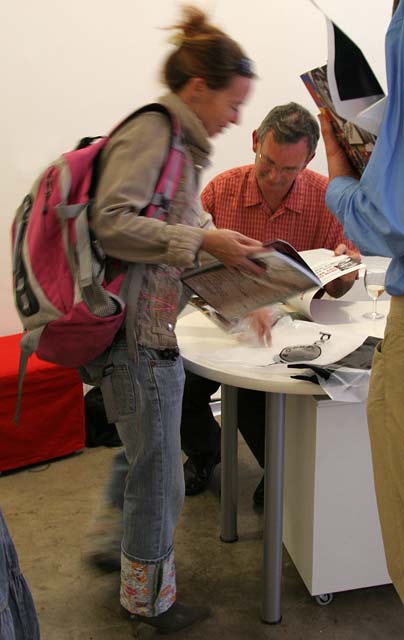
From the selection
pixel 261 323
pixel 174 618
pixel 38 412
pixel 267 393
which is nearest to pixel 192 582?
pixel 174 618

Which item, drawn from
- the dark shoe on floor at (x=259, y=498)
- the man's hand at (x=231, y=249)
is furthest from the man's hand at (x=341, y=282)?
the man's hand at (x=231, y=249)

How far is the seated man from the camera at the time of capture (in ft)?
7.20

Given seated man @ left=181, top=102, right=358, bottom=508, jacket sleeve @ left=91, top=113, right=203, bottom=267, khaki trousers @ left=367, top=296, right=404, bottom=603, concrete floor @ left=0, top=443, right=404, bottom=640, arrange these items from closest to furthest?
khaki trousers @ left=367, top=296, right=404, bottom=603 < jacket sleeve @ left=91, top=113, right=203, bottom=267 < concrete floor @ left=0, top=443, right=404, bottom=640 < seated man @ left=181, top=102, right=358, bottom=508

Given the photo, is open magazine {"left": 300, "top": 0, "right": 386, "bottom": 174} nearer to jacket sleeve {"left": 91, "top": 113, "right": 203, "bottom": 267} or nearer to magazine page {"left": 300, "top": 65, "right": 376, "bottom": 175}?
magazine page {"left": 300, "top": 65, "right": 376, "bottom": 175}

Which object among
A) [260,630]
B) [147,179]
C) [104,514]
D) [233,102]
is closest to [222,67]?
[233,102]

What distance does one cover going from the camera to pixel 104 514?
1.84m

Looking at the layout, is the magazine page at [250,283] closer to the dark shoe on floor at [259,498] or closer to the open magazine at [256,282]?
the open magazine at [256,282]

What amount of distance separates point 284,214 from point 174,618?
138 cm

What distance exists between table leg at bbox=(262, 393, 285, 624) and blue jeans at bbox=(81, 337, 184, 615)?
24cm

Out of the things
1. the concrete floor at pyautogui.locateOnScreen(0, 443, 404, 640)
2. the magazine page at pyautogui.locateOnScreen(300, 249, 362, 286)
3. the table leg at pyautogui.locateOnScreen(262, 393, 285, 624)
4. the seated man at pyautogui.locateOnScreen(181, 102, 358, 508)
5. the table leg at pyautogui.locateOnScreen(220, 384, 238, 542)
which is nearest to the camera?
the table leg at pyautogui.locateOnScreen(262, 393, 285, 624)

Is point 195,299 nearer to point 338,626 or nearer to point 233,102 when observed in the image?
point 233,102

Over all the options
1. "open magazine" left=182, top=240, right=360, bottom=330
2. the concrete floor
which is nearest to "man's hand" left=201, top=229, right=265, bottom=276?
"open magazine" left=182, top=240, right=360, bottom=330

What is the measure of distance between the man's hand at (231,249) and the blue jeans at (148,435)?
0.26 m

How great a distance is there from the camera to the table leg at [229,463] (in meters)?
1.99
